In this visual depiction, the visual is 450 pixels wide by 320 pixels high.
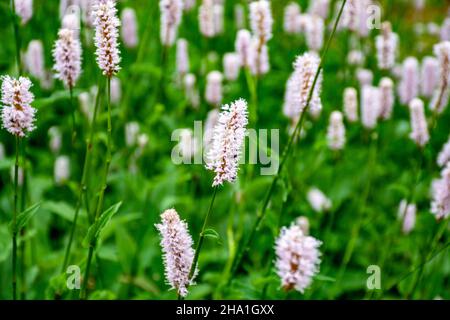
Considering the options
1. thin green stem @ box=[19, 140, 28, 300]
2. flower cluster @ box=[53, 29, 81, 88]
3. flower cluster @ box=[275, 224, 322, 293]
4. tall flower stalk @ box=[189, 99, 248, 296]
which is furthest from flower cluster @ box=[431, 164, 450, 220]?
thin green stem @ box=[19, 140, 28, 300]

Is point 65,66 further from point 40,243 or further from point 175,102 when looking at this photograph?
point 175,102

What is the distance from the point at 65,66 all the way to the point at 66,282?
2.89ft

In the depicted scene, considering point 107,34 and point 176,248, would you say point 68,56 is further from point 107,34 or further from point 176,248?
point 176,248

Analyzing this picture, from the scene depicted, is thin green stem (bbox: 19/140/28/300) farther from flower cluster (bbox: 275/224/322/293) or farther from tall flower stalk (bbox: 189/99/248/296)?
flower cluster (bbox: 275/224/322/293)

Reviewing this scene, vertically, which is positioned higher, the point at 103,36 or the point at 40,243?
the point at 103,36

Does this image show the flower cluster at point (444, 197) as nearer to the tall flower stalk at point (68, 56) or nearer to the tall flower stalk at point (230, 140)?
the tall flower stalk at point (230, 140)

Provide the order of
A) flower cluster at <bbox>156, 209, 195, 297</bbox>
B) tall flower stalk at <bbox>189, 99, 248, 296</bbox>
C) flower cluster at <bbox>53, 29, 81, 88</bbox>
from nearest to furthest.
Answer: tall flower stalk at <bbox>189, 99, 248, 296</bbox>
flower cluster at <bbox>156, 209, 195, 297</bbox>
flower cluster at <bbox>53, 29, 81, 88</bbox>

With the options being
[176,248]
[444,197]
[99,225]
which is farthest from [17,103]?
[444,197]

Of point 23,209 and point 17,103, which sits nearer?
point 17,103

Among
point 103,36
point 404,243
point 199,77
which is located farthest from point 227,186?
point 103,36

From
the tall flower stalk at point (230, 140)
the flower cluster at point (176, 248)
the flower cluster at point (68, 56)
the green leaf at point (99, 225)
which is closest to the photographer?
the tall flower stalk at point (230, 140)

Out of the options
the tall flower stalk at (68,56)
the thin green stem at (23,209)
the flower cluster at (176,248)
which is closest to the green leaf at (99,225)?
the flower cluster at (176,248)

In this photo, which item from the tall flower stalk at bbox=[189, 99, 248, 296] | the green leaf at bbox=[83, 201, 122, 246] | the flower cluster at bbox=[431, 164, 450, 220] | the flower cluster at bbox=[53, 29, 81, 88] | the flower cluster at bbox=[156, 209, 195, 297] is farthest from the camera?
the flower cluster at bbox=[431, 164, 450, 220]
